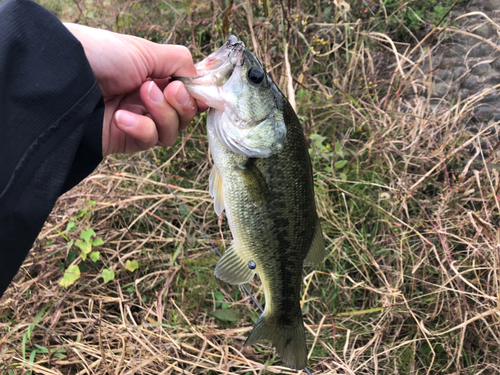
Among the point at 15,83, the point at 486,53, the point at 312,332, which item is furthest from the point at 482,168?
the point at 15,83

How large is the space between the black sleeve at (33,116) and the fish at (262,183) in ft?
1.49

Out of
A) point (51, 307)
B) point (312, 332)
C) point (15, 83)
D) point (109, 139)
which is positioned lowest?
point (312, 332)

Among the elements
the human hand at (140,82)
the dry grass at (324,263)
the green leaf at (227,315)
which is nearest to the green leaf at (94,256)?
the dry grass at (324,263)

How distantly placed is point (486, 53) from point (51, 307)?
505cm

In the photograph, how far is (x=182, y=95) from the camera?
55.4 inches

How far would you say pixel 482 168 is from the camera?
2646 millimetres

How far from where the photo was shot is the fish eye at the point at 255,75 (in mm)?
1319

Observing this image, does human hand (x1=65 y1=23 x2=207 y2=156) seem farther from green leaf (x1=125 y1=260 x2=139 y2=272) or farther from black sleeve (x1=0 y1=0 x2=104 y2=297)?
green leaf (x1=125 y1=260 x2=139 y2=272)

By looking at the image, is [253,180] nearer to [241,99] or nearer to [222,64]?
[241,99]

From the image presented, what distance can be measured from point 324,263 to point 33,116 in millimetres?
2235

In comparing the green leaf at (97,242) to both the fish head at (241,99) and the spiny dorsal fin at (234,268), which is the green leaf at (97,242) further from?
the fish head at (241,99)

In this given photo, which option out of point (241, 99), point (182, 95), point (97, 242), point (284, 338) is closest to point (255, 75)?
point (241, 99)

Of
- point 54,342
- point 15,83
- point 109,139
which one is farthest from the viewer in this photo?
point 54,342

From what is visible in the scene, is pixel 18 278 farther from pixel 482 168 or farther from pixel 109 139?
pixel 482 168
